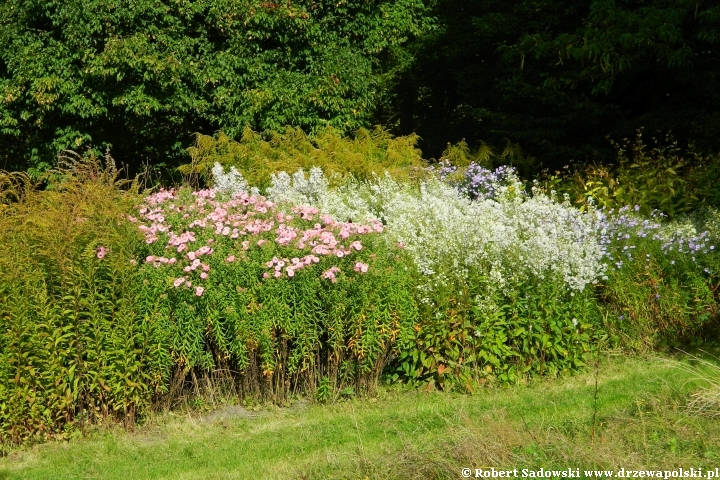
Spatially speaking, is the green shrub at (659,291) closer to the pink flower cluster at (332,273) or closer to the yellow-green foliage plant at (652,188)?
the yellow-green foliage plant at (652,188)

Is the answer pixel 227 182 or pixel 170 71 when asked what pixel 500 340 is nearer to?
pixel 227 182

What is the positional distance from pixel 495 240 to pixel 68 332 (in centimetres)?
328

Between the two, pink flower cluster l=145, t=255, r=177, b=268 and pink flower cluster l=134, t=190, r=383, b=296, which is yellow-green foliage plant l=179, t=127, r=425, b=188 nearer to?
pink flower cluster l=134, t=190, r=383, b=296

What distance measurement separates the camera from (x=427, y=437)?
532 centimetres

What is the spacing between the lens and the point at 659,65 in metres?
13.9

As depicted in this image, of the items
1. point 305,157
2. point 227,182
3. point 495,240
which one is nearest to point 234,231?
point 495,240

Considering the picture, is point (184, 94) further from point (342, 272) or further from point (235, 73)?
point (342, 272)

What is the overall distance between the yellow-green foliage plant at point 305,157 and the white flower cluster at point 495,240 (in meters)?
2.34

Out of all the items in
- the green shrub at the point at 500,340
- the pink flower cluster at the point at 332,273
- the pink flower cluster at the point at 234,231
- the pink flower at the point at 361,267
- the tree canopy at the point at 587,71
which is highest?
the tree canopy at the point at 587,71

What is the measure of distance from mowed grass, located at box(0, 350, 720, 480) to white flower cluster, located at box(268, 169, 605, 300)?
87cm

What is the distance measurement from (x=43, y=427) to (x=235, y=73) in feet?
32.5

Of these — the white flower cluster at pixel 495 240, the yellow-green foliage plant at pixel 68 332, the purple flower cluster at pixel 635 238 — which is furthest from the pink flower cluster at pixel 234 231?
the purple flower cluster at pixel 635 238

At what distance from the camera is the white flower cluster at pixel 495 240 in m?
6.58

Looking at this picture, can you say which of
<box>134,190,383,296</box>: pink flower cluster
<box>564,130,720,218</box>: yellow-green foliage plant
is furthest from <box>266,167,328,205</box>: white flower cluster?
<box>564,130,720,218</box>: yellow-green foliage plant
